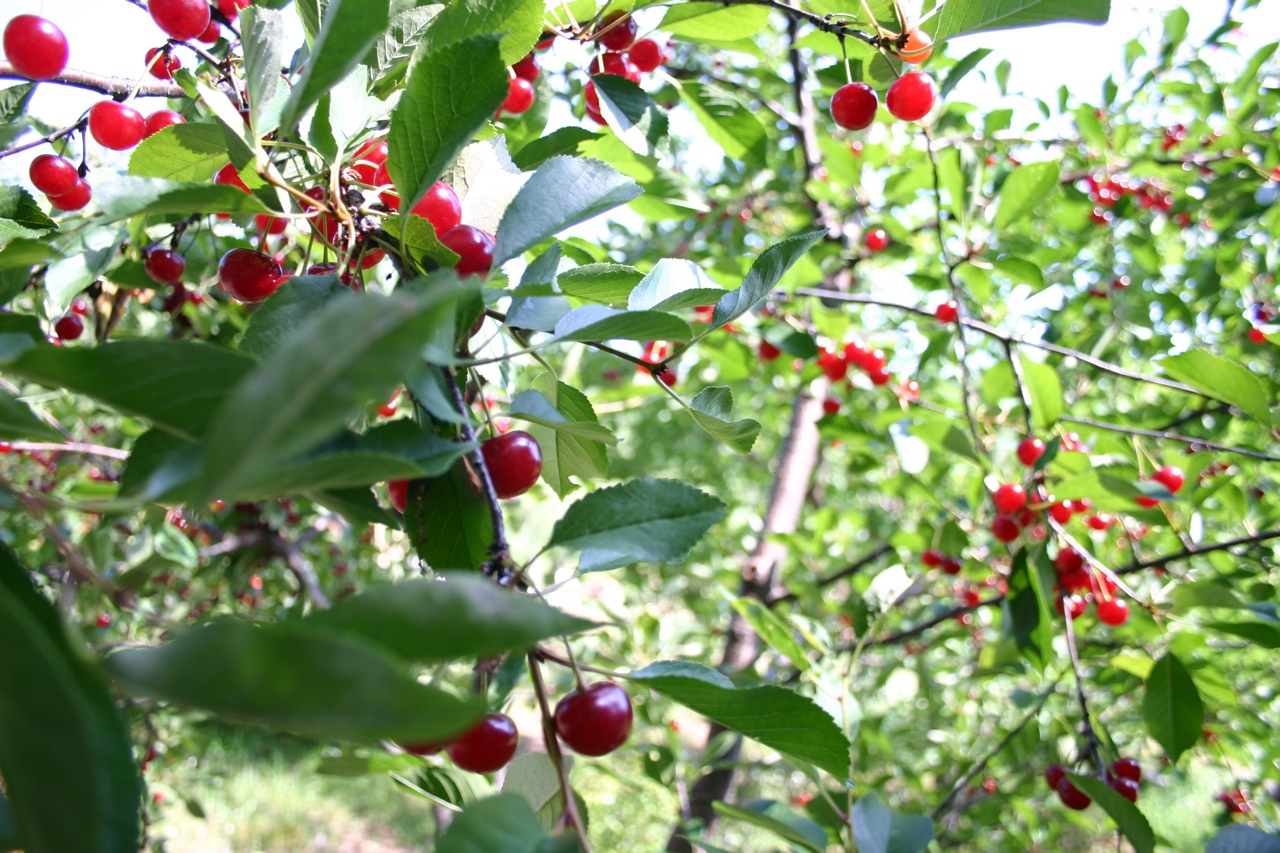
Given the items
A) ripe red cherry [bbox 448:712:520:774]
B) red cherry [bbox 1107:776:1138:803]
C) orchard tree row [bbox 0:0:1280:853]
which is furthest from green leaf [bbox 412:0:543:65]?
red cherry [bbox 1107:776:1138:803]

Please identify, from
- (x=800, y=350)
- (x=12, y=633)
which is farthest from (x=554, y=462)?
(x=800, y=350)

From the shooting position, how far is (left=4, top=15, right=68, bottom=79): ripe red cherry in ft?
3.27

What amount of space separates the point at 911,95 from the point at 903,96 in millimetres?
12

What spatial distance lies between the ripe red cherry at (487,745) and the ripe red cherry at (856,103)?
1053mm

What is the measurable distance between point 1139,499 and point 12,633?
5.82 feet

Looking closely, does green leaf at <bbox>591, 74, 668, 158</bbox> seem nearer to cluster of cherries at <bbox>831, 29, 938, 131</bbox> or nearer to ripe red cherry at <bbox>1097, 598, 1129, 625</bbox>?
cluster of cherries at <bbox>831, 29, 938, 131</bbox>

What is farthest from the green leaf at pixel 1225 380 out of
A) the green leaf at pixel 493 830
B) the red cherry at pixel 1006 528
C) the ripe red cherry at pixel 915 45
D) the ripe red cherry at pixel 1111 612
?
the green leaf at pixel 493 830

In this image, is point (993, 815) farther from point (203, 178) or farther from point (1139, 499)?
point (203, 178)

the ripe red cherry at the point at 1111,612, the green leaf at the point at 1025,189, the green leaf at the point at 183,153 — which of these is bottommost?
the ripe red cherry at the point at 1111,612

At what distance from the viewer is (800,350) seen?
6.25 ft

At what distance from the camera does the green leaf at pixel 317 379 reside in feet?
0.96

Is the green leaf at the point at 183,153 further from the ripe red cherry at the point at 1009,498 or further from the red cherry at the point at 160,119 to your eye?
the ripe red cherry at the point at 1009,498

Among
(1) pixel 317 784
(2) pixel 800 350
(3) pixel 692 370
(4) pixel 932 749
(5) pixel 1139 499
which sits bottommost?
(1) pixel 317 784

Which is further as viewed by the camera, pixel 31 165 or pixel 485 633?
pixel 31 165
